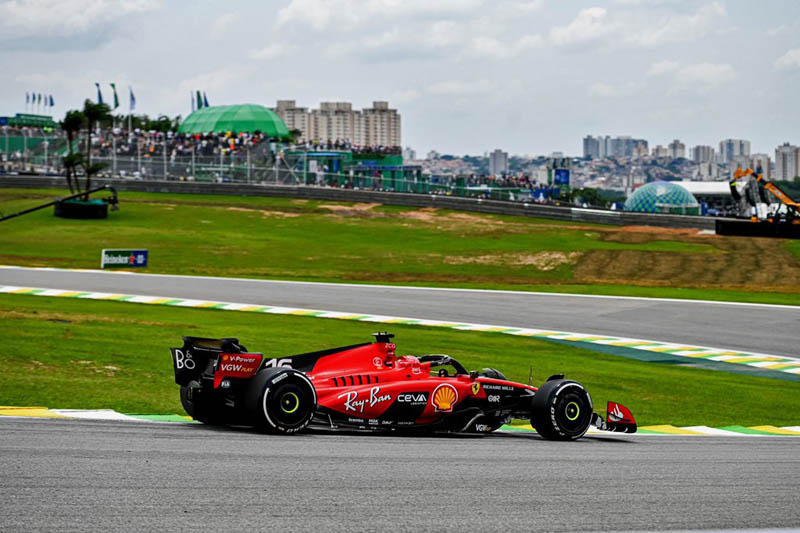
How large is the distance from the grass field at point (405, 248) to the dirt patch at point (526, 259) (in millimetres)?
93

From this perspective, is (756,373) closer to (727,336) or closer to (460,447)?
(727,336)

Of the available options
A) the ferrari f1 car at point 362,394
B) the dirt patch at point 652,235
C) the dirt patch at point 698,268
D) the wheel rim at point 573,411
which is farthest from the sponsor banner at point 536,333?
the dirt patch at point 652,235

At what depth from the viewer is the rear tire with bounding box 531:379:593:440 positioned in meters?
10.5

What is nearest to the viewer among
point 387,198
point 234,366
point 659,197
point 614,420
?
point 234,366

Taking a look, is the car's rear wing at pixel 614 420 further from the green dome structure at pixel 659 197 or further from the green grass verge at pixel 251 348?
the green dome structure at pixel 659 197

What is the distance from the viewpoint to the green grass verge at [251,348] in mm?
13570

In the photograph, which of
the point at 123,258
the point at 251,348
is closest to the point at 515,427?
the point at 251,348

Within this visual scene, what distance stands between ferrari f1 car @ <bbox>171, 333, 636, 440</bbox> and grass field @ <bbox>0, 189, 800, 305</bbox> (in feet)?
82.5

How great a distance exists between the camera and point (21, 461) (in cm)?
684

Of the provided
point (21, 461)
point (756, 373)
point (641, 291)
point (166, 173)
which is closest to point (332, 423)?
point (21, 461)

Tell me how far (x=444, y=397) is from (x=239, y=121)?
130 m

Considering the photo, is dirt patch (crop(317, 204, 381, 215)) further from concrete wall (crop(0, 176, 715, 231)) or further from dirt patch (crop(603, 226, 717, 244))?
dirt patch (crop(603, 226, 717, 244))

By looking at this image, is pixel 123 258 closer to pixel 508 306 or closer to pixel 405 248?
pixel 405 248

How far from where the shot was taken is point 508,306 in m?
30.3
